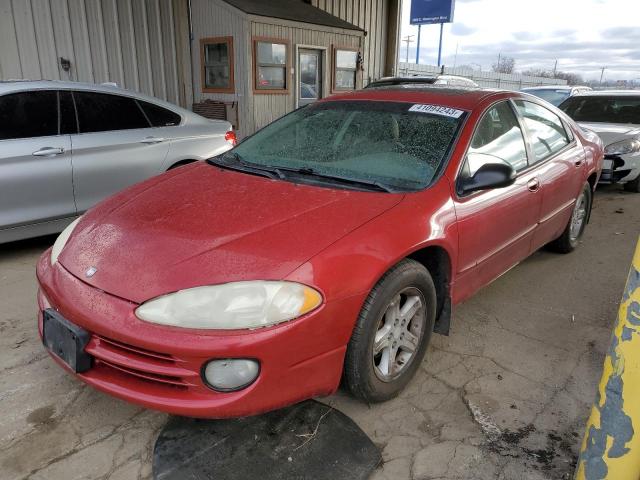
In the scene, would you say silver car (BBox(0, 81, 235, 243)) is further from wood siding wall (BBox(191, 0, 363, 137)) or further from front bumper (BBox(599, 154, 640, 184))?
front bumper (BBox(599, 154, 640, 184))

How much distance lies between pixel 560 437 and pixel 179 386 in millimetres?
1707

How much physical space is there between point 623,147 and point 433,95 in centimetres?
509

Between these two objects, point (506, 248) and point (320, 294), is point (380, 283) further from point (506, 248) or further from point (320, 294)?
point (506, 248)

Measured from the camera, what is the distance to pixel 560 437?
2314mm

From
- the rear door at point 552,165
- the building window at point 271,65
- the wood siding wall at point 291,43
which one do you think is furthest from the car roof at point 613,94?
the building window at point 271,65

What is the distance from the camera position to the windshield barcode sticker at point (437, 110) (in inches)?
118

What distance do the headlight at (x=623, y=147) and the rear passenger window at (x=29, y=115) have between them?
6774 mm

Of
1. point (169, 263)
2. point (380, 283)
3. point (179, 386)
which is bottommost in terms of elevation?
point (179, 386)

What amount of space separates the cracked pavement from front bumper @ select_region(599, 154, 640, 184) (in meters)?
3.92

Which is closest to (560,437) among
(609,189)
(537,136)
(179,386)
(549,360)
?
(549,360)

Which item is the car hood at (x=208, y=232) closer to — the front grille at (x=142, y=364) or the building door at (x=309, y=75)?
the front grille at (x=142, y=364)

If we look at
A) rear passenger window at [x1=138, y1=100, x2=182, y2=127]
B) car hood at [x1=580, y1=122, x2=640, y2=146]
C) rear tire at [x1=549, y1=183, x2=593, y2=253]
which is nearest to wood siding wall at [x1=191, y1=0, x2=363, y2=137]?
rear passenger window at [x1=138, y1=100, x2=182, y2=127]

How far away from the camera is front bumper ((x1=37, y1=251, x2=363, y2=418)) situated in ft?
6.15

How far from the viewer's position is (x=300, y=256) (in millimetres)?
2035
